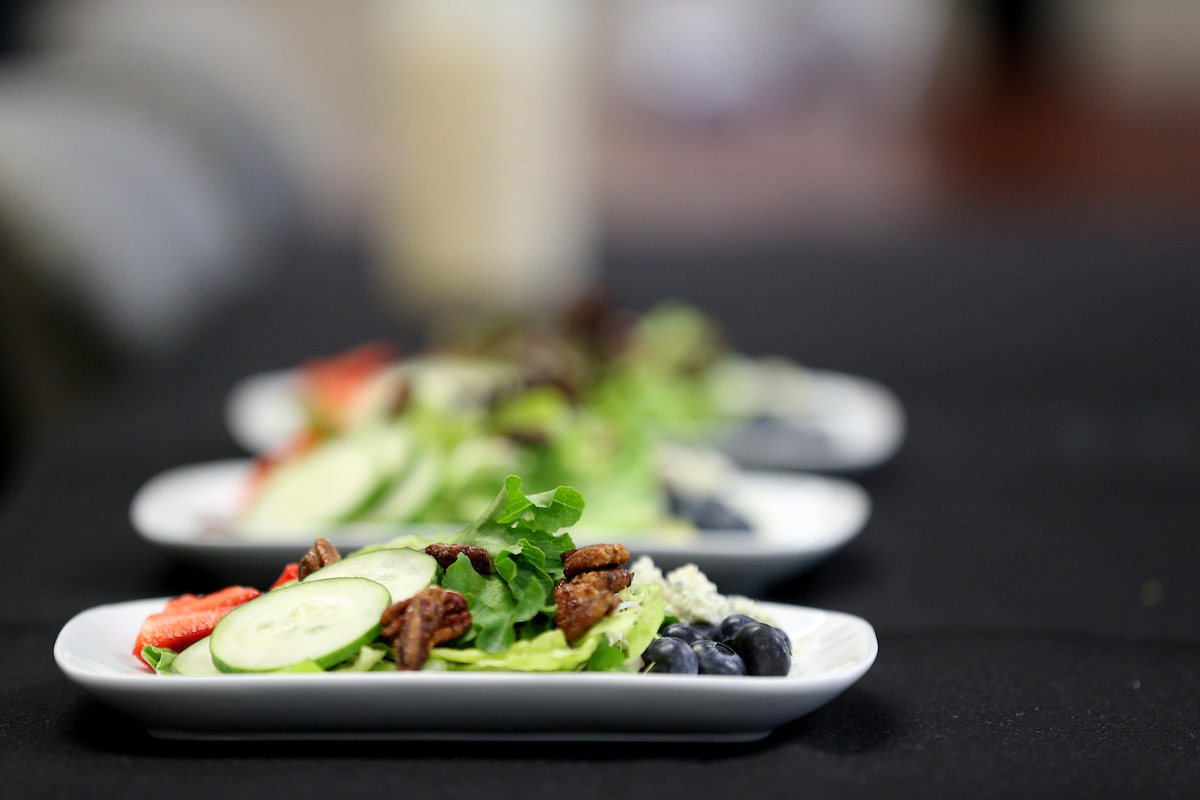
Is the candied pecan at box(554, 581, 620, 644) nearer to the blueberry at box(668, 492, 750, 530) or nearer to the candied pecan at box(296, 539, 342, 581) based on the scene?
the candied pecan at box(296, 539, 342, 581)

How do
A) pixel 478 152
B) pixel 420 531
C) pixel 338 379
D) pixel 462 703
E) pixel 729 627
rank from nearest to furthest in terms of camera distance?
pixel 462 703
pixel 729 627
pixel 420 531
pixel 338 379
pixel 478 152

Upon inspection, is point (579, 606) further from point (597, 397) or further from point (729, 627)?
point (597, 397)

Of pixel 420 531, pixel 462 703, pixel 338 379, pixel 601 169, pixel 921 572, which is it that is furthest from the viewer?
pixel 601 169

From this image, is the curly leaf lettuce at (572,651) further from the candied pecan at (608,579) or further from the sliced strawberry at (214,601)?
the sliced strawberry at (214,601)

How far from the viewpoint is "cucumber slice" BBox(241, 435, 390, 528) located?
4.53ft

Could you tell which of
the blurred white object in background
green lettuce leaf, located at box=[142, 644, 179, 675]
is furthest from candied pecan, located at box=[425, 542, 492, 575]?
the blurred white object in background

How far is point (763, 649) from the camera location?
3.03 ft

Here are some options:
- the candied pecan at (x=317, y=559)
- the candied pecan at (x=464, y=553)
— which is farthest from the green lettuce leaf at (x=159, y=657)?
the candied pecan at (x=464, y=553)

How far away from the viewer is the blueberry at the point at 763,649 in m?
0.92

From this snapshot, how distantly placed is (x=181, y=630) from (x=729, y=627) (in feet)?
1.42

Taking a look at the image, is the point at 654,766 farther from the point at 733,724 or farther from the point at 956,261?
the point at 956,261

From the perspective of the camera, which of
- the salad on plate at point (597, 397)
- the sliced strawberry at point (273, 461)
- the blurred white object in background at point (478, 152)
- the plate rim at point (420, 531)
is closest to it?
the plate rim at point (420, 531)

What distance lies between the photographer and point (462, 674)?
838mm

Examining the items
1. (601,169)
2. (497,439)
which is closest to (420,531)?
(497,439)
